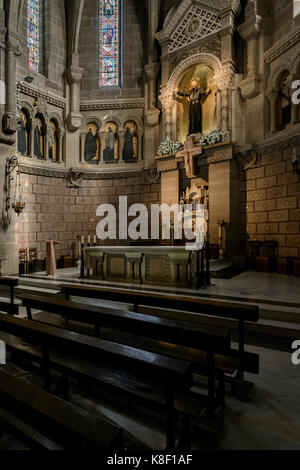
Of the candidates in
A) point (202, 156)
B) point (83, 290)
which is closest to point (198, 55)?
point (202, 156)

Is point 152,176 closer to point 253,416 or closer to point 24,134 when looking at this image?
point 24,134

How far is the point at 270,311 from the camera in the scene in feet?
16.5

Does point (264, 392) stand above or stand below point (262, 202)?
below

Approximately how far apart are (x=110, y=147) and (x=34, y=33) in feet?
19.6

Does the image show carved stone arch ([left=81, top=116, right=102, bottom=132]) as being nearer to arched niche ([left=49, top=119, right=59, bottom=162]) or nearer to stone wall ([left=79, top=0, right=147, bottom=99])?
stone wall ([left=79, top=0, right=147, bottom=99])

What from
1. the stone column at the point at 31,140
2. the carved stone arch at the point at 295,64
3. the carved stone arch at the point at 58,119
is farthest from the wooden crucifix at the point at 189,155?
the stone column at the point at 31,140

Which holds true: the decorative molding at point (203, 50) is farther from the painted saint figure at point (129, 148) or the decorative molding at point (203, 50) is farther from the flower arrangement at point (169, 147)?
the painted saint figure at point (129, 148)

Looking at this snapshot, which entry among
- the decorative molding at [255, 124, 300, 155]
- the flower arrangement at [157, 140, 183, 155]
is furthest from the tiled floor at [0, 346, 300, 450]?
the flower arrangement at [157, 140, 183, 155]

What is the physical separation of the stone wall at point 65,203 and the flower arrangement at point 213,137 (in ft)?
10.0

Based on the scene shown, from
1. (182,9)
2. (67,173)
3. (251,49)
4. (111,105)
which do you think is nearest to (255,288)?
(251,49)

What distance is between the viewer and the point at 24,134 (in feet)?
41.2

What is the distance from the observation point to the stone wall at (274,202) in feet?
32.8
